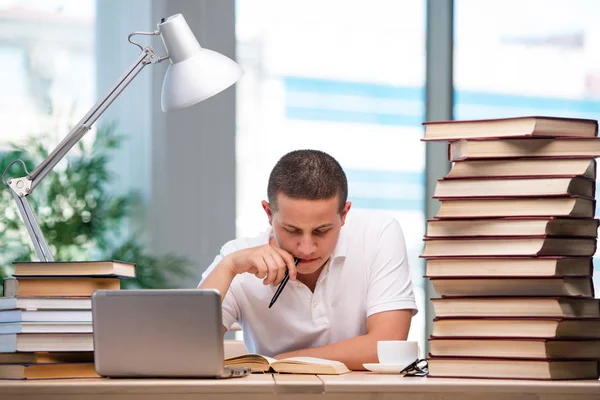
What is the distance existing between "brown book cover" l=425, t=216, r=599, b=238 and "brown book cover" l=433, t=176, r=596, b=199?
0.15ft

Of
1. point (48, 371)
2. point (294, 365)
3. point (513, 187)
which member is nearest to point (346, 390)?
point (294, 365)

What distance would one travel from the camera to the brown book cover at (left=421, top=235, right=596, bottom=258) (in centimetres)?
153

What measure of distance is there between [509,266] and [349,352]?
62cm

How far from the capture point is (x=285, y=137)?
14.8 feet

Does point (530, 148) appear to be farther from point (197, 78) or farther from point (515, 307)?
point (197, 78)

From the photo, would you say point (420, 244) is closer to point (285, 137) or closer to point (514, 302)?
point (285, 137)

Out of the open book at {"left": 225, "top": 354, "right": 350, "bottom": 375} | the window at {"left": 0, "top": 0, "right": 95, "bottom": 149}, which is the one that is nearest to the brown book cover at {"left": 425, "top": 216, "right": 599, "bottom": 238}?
the open book at {"left": 225, "top": 354, "right": 350, "bottom": 375}

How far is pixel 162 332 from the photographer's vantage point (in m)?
Answer: 1.50

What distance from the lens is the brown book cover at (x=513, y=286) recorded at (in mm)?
1527

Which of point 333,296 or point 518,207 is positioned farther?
point 333,296

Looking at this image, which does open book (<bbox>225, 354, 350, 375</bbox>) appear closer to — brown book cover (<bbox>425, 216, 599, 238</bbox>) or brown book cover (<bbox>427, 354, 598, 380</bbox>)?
brown book cover (<bbox>427, 354, 598, 380</bbox>)

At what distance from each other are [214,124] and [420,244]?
4.03ft

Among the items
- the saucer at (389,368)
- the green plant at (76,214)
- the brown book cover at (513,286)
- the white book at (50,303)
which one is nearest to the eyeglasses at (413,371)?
the saucer at (389,368)

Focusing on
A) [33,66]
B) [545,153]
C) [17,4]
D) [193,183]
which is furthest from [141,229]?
[545,153]
